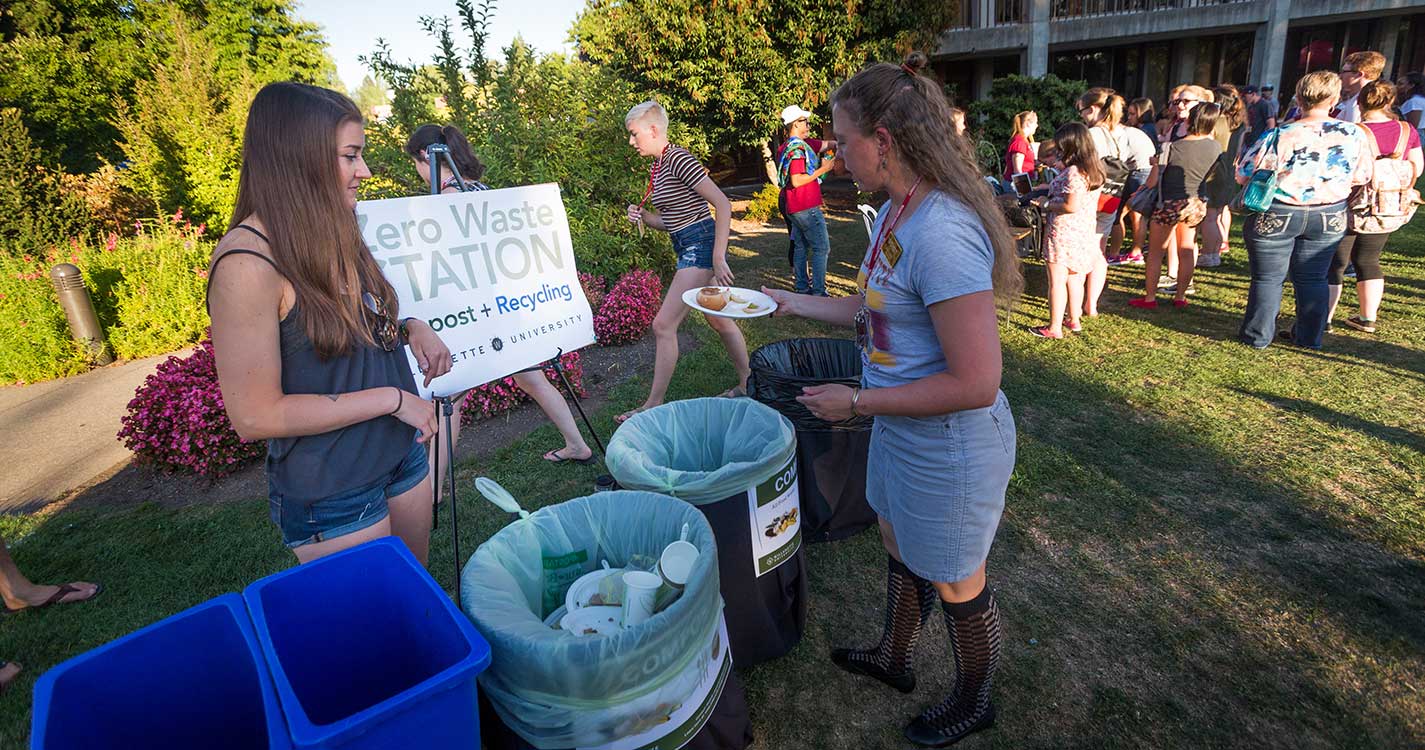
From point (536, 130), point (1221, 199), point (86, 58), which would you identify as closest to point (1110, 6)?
point (1221, 199)

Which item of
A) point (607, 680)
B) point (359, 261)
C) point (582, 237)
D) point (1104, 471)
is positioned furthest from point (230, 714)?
point (582, 237)

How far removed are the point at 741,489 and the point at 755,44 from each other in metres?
12.7

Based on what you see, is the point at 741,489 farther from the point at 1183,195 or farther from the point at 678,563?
the point at 1183,195

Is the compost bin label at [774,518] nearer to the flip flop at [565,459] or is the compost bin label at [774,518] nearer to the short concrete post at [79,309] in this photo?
the flip flop at [565,459]

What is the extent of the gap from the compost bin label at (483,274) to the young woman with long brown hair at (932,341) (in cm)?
164

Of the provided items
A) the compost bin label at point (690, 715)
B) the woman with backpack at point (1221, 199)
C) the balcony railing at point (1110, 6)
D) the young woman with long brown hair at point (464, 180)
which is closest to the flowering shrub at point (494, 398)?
the young woman with long brown hair at point (464, 180)

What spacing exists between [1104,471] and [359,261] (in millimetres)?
3701

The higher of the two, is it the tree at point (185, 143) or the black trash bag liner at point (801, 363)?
the tree at point (185, 143)

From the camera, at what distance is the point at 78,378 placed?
7.34 meters

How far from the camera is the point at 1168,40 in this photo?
1958cm

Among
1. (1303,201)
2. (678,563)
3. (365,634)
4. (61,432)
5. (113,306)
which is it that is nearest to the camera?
(365,634)

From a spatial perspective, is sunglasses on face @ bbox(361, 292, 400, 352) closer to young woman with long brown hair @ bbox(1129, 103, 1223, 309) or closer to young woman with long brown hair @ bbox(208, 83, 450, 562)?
young woman with long brown hair @ bbox(208, 83, 450, 562)

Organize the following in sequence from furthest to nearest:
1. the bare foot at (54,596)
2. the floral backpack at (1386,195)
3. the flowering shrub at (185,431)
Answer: the floral backpack at (1386,195) < the flowering shrub at (185,431) < the bare foot at (54,596)

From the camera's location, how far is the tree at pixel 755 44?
13039mm
